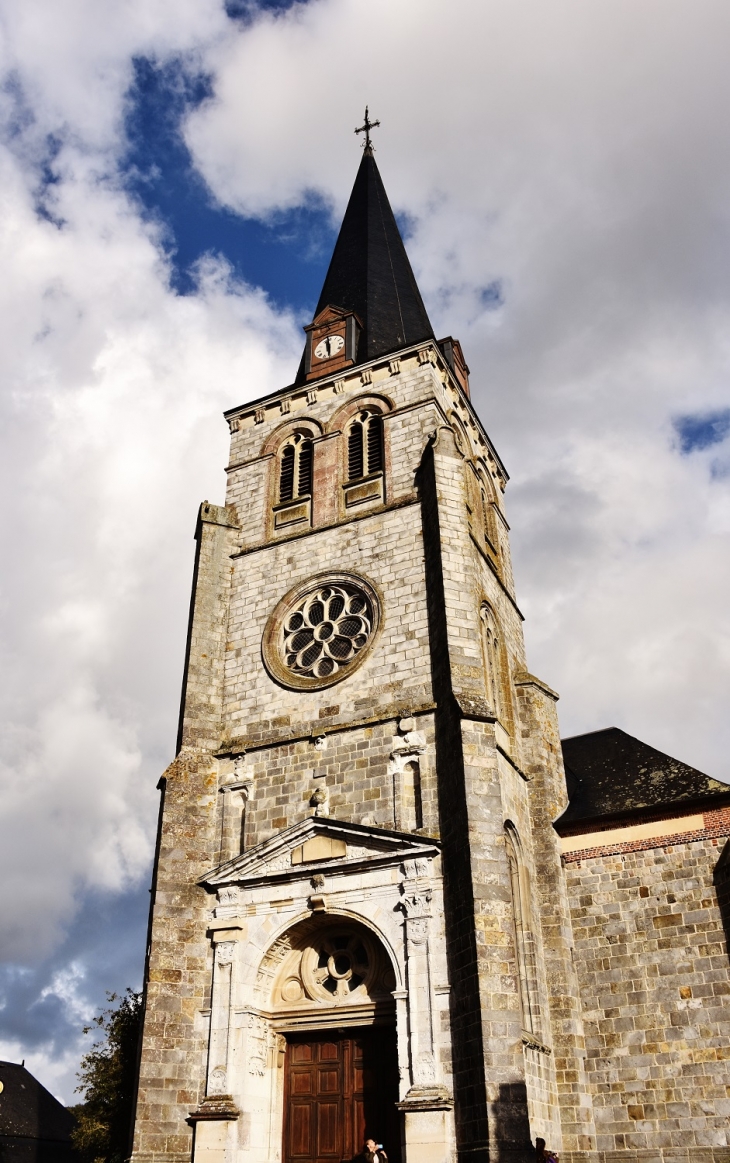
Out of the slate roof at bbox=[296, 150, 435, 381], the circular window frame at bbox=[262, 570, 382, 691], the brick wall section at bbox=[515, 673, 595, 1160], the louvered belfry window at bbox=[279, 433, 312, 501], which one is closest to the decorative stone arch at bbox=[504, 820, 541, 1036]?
the brick wall section at bbox=[515, 673, 595, 1160]

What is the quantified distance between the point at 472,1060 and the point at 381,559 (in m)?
9.01

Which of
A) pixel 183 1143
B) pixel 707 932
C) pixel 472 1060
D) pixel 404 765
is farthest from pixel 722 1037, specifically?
pixel 183 1143

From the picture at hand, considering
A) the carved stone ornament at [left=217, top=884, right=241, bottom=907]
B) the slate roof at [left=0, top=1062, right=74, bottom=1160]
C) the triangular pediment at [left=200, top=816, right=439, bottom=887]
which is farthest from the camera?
the slate roof at [left=0, top=1062, right=74, bottom=1160]

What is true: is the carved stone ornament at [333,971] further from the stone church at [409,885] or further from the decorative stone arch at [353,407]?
the decorative stone arch at [353,407]

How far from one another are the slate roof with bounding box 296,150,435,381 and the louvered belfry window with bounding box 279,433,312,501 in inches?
103

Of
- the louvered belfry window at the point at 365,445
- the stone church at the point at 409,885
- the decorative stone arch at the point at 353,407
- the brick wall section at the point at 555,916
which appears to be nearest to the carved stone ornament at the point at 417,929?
the stone church at the point at 409,885

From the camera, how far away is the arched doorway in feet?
47.6

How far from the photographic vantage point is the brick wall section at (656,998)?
14500 mm

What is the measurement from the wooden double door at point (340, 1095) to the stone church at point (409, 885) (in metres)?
0.04

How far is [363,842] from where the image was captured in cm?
1545

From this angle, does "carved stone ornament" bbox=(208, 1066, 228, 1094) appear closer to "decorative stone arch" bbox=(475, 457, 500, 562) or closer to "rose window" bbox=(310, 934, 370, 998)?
"rose window" bbox=(310, 934, 370, 998)

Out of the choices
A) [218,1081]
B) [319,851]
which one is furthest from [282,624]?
[218,1081]

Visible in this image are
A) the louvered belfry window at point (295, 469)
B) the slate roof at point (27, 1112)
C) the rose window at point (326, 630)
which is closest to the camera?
the rose window at point (326, 630)

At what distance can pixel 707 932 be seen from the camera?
1552 centimetres
